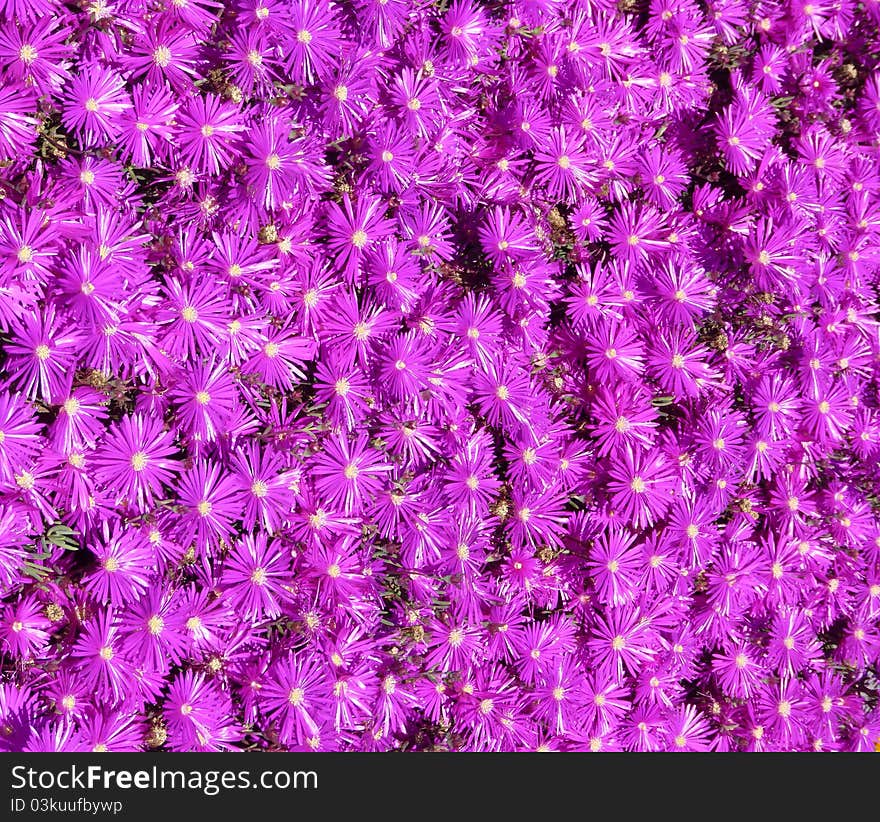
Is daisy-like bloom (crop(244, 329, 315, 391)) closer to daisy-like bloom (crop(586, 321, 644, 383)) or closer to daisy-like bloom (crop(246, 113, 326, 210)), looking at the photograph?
daisy-like bloom (crop(246, 113, 326, 210))

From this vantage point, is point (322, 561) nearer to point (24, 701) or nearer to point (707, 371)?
point (24, 701)

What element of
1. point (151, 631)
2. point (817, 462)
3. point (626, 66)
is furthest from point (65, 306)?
point (817, 462)

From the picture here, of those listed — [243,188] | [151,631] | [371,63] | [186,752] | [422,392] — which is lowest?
[186,752]

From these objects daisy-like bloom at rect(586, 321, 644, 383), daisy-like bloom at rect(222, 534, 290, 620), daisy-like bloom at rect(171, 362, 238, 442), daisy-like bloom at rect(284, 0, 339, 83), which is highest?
daisy-like bloom at rect(284, 0, 339, 83)

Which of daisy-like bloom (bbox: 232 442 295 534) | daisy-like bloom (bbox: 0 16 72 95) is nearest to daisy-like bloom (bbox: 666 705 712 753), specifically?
daisy-like bloom (bbox: 232 442 295 534)

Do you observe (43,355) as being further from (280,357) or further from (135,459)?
(280,357)

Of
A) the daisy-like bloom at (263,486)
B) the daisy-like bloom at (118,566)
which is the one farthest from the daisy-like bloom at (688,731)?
the daisy-like bloom at (118,566)
